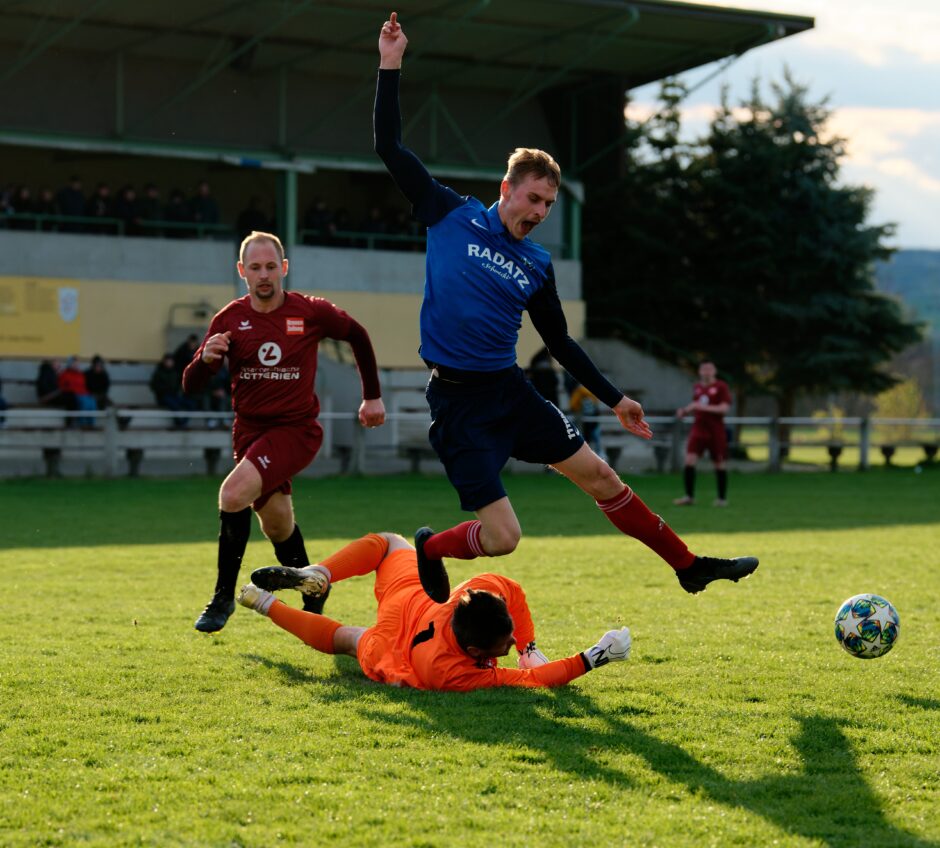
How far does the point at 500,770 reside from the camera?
191 inches

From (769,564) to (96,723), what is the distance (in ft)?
23.0

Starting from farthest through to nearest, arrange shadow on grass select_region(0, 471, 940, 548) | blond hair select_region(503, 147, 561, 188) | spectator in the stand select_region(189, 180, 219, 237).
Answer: spectator in the stand select_region(189, 180, 219, 237) < shadow on grass select_region(0, 471, 940, 548) < blond hair select_region(503, 147, 561, 188)

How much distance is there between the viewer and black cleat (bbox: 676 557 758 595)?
256 inches

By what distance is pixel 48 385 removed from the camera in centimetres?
2420

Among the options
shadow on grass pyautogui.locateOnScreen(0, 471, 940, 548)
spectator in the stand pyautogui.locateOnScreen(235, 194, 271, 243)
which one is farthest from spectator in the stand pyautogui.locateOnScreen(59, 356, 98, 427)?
spectator in the stand pyautogui.locateOnScreen(235, 194, 271, 243)

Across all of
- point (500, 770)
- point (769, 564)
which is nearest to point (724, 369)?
point (769, 564)

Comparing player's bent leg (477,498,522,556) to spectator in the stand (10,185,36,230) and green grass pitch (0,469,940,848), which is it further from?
spectator in the stand (10,185,36,230)

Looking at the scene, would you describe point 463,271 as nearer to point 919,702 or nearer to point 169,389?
point 919,702

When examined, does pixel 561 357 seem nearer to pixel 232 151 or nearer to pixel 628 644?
pixel 628 644

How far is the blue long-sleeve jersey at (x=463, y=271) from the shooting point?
6.24 metres

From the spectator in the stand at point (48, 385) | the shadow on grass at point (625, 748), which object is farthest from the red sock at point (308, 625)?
the spectator in the stand at point (48, 385)

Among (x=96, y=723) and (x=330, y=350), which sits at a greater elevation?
(x=330, y=350)

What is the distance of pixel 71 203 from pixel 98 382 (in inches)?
197

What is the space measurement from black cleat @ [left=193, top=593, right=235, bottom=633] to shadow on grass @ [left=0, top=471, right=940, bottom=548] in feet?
15.3
